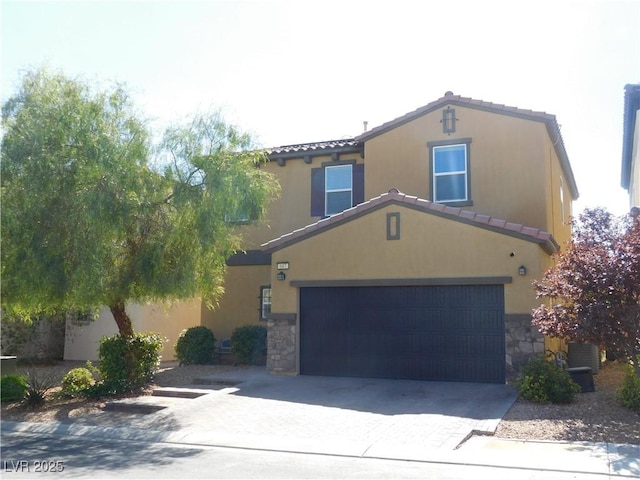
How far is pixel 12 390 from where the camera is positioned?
1286cm

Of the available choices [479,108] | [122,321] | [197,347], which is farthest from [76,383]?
[479,108]

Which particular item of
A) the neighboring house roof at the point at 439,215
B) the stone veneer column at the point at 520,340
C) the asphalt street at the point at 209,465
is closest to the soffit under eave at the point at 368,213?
the neighboring house roof at the point at 439,215

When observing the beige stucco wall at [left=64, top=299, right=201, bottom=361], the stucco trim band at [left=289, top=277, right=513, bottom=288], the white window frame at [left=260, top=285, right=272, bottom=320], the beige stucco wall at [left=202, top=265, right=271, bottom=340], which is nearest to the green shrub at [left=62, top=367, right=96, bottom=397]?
the stucco trim band at [left=289, top=277, right=513, bottom=288]

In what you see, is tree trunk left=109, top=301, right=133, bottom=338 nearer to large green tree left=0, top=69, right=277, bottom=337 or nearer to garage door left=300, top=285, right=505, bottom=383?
large green tree left=0, top=69, right=277, bottom=337

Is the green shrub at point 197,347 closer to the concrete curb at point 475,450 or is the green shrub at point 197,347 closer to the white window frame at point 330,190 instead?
the white window frame at point 330,190

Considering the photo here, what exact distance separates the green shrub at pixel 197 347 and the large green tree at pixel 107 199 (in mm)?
4832

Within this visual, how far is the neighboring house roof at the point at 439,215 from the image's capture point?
551 inches

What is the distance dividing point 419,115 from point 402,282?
215 inches

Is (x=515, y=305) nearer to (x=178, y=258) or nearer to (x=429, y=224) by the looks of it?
(x=429, y=224)

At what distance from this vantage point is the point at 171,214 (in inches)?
523

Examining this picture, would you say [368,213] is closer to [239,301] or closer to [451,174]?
[451,174]

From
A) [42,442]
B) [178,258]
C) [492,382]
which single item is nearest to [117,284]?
[178,258]

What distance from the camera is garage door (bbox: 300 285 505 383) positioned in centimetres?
1409

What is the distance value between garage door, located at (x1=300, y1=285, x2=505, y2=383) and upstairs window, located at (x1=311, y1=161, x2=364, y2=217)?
402 centimetres
